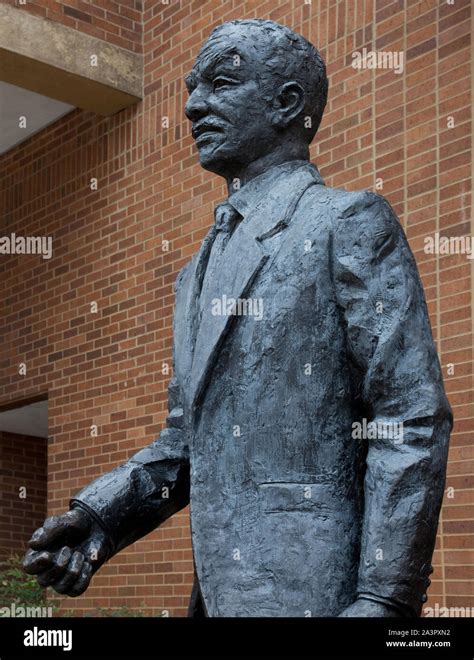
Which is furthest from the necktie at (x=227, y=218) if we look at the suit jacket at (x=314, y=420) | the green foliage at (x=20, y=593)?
the green foliage at (x=20, y=593)

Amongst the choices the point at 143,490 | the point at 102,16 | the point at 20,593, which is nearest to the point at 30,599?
the point at 20,593

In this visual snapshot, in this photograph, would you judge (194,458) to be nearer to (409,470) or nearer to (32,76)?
(409,470)

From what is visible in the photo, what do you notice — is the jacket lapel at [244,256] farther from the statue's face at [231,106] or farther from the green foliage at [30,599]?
the green foliage at [30,599]

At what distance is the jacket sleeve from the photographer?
247 cm

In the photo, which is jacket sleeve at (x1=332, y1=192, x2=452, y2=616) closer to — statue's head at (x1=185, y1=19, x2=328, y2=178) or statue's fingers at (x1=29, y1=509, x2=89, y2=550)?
statue's head at (x1=185, y1=19, x2=328, y2=178)

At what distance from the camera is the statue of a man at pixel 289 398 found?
2.54 metres

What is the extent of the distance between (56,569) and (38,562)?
5 cm

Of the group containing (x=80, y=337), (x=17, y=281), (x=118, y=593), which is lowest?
(x=118, y=593)

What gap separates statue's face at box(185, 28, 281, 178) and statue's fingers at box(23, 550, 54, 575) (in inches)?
38.8

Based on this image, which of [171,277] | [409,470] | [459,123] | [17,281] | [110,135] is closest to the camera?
[409,470]

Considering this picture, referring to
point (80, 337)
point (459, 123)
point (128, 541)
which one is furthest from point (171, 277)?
point (128, 541)

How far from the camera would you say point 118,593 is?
29.6ft

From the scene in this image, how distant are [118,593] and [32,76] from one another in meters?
3.87

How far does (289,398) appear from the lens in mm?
2662
